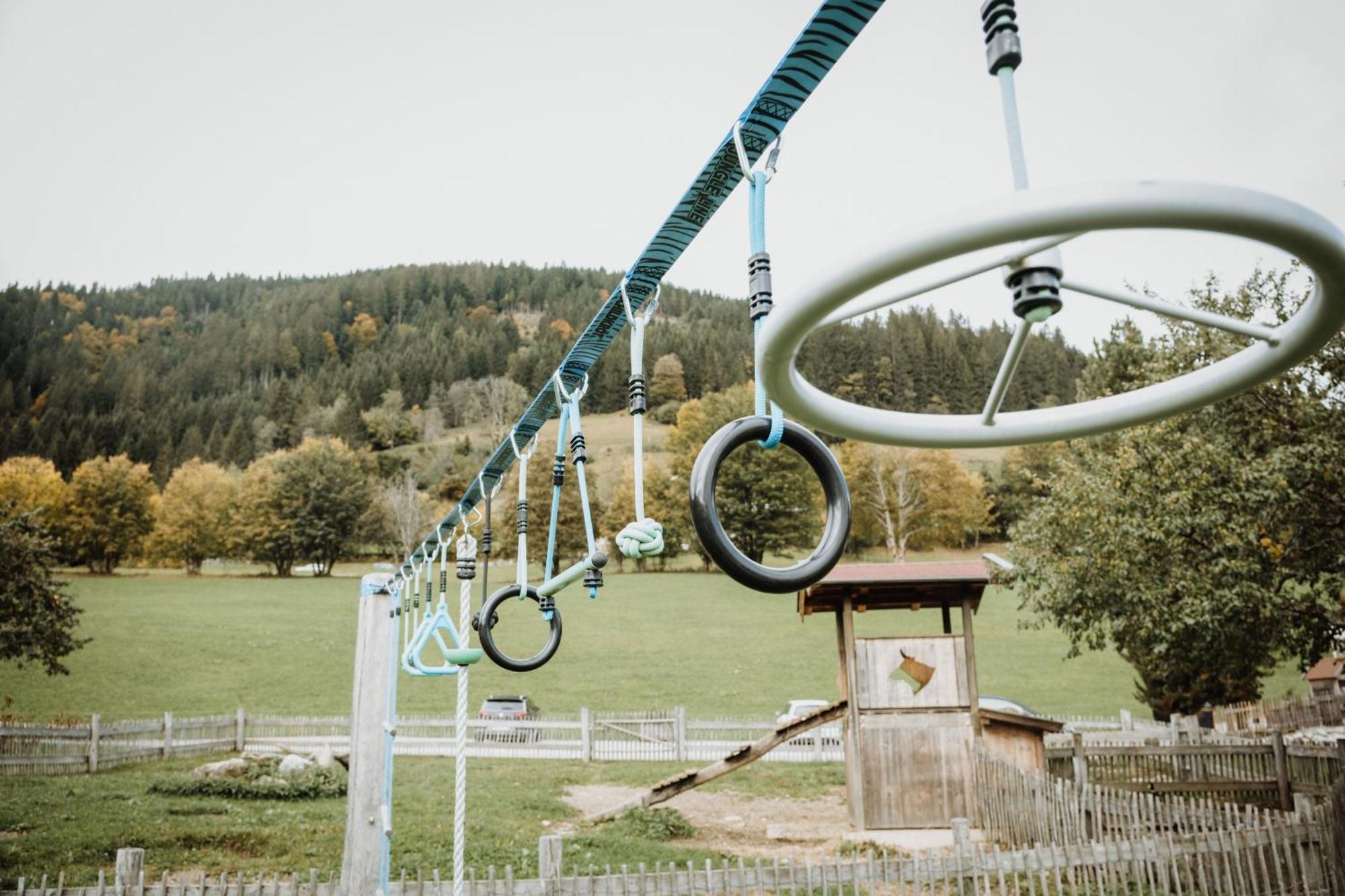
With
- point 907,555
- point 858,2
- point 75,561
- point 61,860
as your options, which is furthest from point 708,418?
point 858,2

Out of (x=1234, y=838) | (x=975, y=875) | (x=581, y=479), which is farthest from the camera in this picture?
(x=1234, y=838)

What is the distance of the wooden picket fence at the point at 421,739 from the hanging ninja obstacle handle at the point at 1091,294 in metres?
17.7

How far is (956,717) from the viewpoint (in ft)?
37.3

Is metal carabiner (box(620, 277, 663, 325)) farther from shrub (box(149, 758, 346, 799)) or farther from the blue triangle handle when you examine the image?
shrub (box(149, 758, 346, 799))

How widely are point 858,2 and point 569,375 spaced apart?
85.8 inches

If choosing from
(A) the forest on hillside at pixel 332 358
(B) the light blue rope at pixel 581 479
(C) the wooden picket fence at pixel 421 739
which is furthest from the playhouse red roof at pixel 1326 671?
(A) the forest on hillside at pixel 332 358

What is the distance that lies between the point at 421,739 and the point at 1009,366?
873 inches

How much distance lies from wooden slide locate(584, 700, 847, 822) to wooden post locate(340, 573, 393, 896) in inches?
268

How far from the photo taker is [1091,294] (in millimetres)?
1063

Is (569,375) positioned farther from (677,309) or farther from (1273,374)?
(677,309)

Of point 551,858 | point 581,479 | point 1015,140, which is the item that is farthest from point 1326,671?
point 1015,140

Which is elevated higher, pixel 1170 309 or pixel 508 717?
pixel 1170 309

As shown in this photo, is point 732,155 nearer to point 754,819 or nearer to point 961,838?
point 961,838

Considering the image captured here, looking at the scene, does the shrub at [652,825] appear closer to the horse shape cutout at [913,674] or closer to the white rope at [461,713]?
the horse shape cutout at [913,674]
